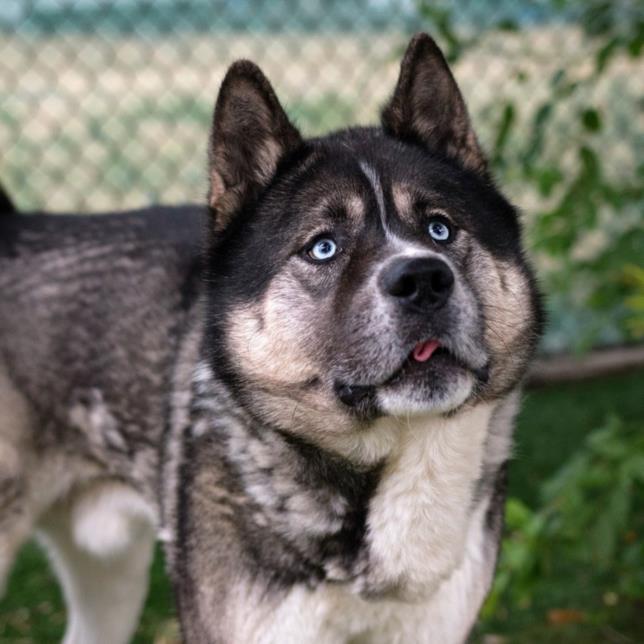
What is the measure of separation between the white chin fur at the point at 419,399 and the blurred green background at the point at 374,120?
1511 millimetres

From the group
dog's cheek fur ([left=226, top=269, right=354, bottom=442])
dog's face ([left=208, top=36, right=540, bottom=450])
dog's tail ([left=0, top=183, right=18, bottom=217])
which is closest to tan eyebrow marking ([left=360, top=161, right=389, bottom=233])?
dog's face ([left=208, top=36, right=540, bottom=450])

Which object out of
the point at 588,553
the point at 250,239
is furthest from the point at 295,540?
the point at 588,553

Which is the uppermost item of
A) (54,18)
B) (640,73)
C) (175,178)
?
(640,73)

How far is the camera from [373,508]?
2799 mm

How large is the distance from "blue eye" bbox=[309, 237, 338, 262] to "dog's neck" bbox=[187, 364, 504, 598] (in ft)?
1.29

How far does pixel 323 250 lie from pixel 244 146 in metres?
0.39

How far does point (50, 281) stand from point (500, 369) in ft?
4.95

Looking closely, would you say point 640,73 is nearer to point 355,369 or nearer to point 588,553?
point 588,553

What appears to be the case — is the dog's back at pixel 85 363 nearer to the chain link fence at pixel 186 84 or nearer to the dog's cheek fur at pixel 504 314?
the dog's cheek fur at pixel 504 314

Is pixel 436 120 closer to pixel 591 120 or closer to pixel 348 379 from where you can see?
pixel 348 379

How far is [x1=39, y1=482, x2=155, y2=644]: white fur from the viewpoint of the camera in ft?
12.0

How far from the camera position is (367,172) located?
9.11ft

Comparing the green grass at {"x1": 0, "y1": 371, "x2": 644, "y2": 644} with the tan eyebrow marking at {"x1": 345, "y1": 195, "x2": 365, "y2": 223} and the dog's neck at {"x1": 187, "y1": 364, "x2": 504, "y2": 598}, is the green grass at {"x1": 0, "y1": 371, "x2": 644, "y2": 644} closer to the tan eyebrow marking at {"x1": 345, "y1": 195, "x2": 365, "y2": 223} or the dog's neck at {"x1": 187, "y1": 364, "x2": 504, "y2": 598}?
the dog's neck at {"x1": 187, "y1": 364, "x2": 504, "y2": 598}

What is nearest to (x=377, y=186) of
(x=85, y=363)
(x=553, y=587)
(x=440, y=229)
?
(x=440, y=229)
